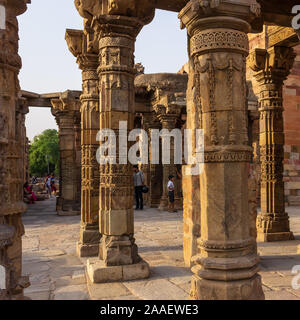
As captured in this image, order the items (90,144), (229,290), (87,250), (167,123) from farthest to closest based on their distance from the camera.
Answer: (167,123), (90,144), (87,250), (229,290)

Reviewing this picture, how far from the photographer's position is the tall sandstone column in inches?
193

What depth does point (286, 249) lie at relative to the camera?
22.1ft

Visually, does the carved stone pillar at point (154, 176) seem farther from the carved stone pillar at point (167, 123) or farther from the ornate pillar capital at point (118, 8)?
the ornate pillar capital at point (118, 8)

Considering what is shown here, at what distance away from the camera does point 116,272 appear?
15.6ft

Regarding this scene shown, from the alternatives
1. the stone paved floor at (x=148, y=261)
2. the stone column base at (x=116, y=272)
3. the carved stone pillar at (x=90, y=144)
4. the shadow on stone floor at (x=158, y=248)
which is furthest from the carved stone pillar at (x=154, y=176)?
the stone column base at (x=116, y=272)

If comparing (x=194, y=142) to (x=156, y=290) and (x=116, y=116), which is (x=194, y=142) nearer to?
(x=116, y=116)

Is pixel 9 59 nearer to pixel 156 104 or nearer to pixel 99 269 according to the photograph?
pixel 99 269

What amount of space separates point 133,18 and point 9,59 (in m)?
2.38

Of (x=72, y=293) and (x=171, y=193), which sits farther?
(x=171, y=193)

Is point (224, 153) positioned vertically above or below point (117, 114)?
below

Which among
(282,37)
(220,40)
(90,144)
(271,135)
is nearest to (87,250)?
(90,144)

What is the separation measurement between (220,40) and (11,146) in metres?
2.26

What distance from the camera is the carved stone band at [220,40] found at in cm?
320
